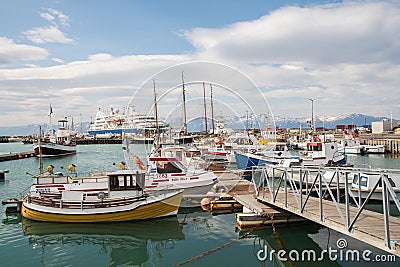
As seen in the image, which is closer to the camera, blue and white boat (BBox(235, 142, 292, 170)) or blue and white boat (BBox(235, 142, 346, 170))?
blue and white boat (BBox(235, 142, 346, 170))

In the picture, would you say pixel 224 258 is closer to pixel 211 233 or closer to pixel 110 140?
pixel 211 233

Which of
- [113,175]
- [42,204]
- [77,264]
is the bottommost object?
[77,264]

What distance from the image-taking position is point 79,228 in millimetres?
20875

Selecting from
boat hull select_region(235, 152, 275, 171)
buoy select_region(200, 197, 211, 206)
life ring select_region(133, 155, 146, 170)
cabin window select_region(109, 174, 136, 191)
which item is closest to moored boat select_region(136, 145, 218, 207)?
life ring select_region(133, 155, 146, 170)

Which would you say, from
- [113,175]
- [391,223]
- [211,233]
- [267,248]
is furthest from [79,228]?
[391,223]

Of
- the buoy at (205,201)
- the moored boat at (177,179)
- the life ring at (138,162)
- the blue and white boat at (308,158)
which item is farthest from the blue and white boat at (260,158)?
the life ring at (138,162)

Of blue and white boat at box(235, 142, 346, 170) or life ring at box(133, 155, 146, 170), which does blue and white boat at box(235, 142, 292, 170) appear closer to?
blue and white boat at box(235, 142, 346, 170)

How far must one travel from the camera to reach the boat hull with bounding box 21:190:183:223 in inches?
837

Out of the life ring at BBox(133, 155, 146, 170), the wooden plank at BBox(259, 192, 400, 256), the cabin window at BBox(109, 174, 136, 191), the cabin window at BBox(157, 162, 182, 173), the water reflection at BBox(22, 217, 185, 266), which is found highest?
the life ring at BBox(133, 155, 146, 170)

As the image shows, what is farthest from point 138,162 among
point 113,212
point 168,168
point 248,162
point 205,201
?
point 248,162

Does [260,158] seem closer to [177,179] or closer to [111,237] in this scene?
[177,179]

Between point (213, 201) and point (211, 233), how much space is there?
15.2 feet

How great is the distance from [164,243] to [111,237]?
10.5 ft

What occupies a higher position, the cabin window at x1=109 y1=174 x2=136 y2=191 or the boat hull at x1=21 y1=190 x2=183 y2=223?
the cabin window at x1=109 y1=174 x2=136 y2=191
